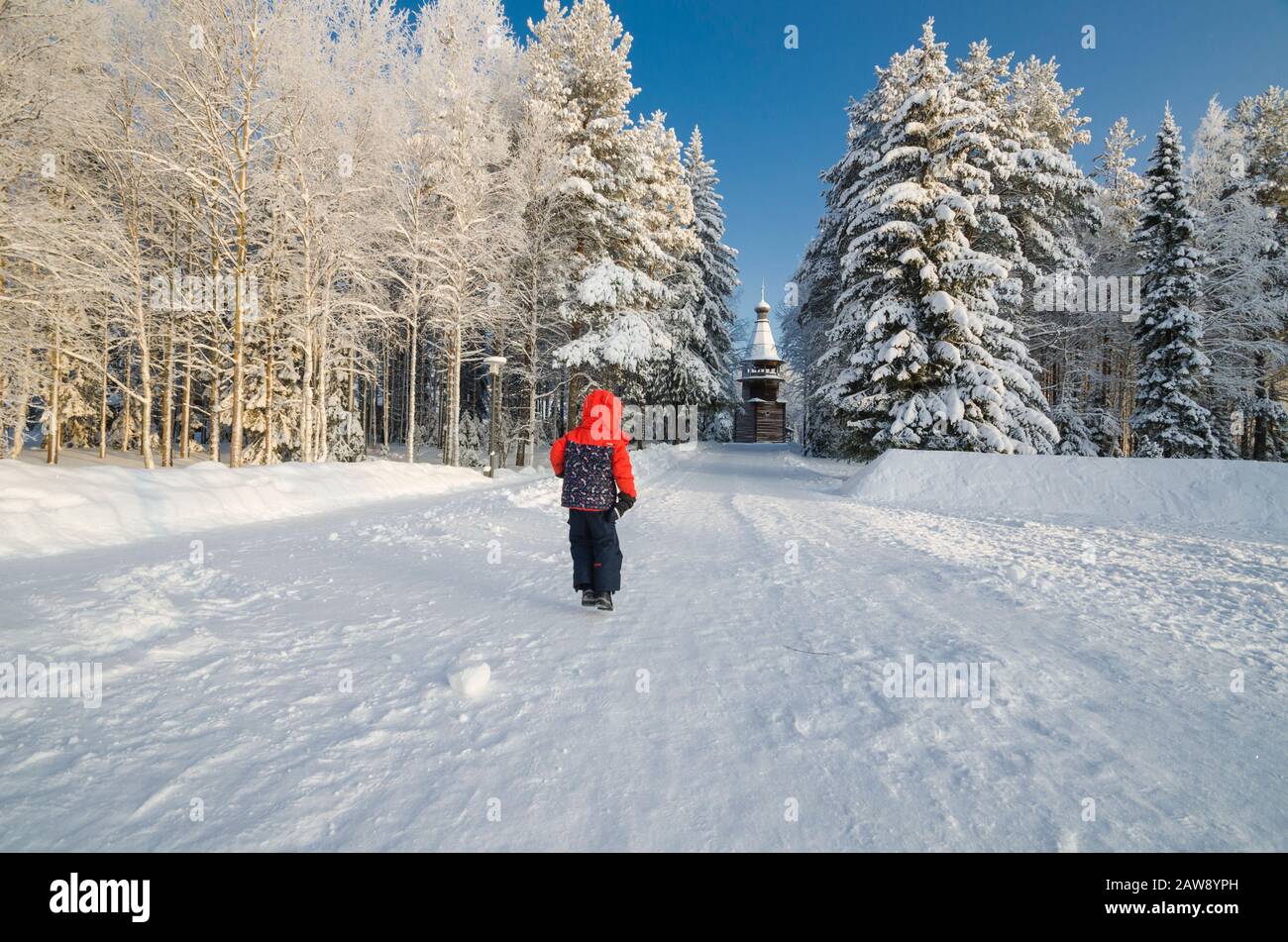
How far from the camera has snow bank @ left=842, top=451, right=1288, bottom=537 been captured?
30.1ft

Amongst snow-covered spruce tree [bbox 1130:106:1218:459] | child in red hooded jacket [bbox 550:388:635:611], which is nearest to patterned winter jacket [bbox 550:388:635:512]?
child in red hooded jacket [bbox 550:388:635:611]

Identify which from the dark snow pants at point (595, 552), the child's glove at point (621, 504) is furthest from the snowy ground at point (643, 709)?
the child's glove at point (621, 504)

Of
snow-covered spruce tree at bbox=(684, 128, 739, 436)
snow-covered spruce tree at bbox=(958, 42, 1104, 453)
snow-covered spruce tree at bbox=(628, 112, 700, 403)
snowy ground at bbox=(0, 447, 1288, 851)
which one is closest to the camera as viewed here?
snowy ground at bbox=(0, 447, 1288, 851)

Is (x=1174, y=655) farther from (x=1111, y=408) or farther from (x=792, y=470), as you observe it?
(x=1111, y=408)

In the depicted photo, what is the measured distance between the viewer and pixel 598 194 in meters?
19.0

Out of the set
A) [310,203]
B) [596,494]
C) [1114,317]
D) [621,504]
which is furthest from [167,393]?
[1114,317]

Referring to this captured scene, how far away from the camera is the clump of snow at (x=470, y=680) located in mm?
3000

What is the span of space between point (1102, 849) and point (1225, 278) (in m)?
32.2

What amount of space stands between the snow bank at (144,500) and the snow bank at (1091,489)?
11666mm

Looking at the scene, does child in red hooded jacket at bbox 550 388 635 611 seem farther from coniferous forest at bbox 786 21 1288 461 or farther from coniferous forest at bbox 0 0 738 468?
coniferous forest at bbox 786 21 1288 461

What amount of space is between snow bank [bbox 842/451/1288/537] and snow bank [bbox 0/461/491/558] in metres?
11.7

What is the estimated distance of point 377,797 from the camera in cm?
209

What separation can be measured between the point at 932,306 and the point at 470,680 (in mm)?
16113

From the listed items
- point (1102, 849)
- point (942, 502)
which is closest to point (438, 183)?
point (942, 502)
